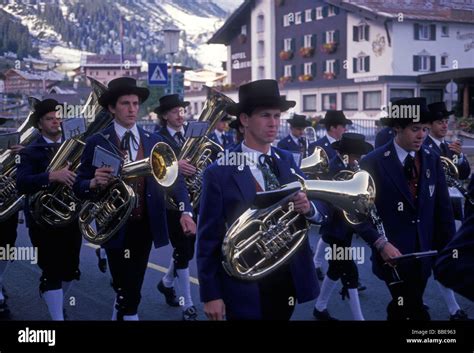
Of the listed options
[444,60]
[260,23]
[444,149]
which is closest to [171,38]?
[260,23]

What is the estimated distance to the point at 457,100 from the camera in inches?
200

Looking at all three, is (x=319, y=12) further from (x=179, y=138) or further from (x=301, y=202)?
(x=301, y=202)

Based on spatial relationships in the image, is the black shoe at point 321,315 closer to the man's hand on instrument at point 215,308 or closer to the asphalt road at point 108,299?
the asphalt road at point 108,299

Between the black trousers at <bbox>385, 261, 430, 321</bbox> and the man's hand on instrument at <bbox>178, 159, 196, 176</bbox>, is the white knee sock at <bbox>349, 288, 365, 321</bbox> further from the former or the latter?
the man's hand on instrument at <bbox>178, 159, 196, 176</bbox>

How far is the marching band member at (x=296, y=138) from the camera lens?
24.8 ft

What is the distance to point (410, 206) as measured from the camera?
422 centimetres

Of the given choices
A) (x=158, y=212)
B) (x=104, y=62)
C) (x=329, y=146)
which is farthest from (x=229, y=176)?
(x=329, y=146)

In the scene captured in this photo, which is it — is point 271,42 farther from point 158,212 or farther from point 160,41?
point 158,212

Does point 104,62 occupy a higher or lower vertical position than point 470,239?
higher

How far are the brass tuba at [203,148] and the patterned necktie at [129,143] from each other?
124 cm

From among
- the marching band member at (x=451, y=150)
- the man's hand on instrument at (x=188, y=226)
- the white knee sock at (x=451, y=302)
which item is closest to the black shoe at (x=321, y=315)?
the white knee sock at (x=451, y=302)

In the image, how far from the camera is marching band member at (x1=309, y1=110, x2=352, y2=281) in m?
6.21

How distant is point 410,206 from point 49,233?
2697 mm

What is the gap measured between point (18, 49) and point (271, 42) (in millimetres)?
1977
